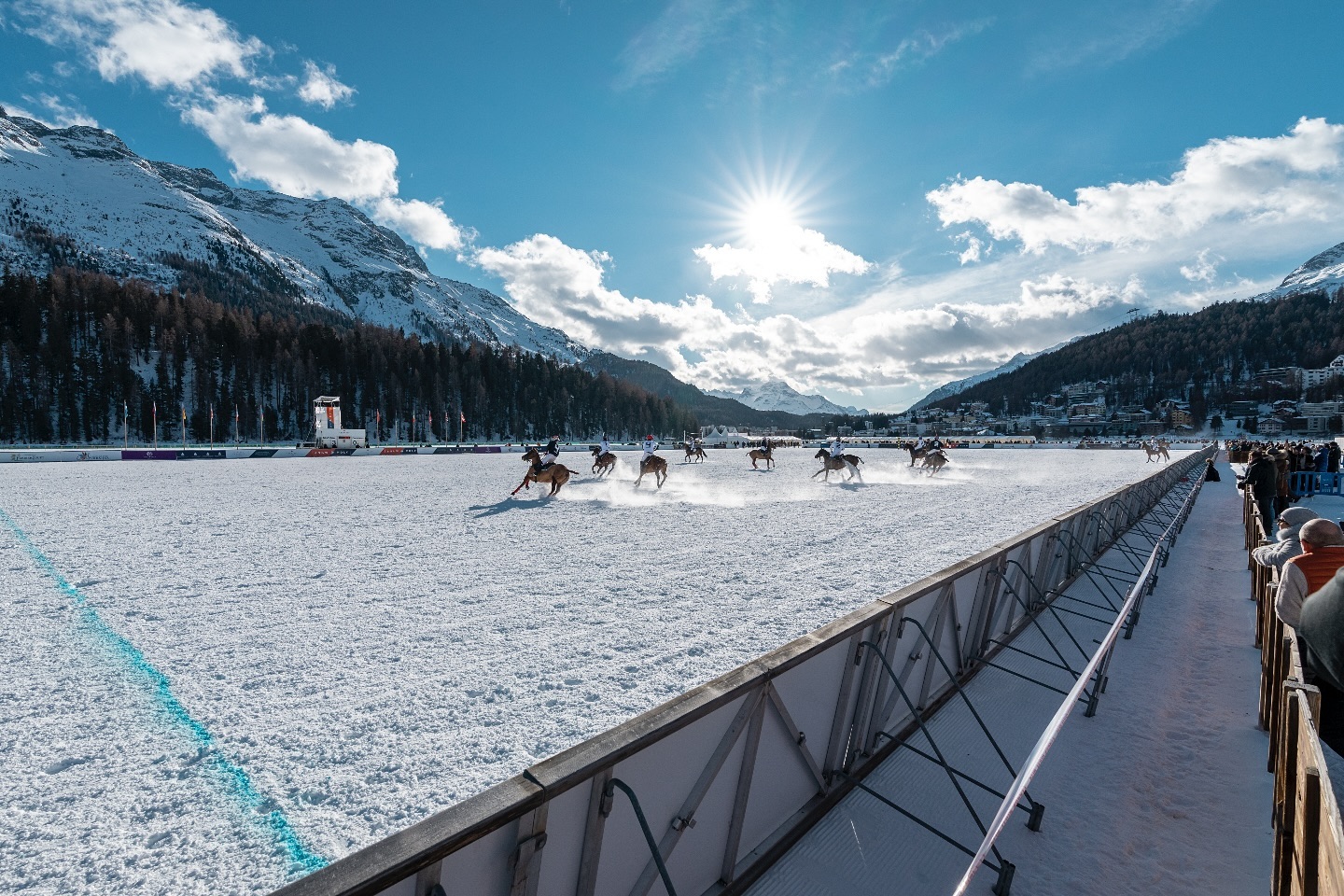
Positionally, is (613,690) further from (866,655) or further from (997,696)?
(997,696)

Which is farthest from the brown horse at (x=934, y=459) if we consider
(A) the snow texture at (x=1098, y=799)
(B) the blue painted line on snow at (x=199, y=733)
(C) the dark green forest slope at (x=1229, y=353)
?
(C) the dark green forest slope at (x=1229, y=353)

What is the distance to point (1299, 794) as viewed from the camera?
7.16ft

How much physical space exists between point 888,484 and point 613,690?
1953 centimetres

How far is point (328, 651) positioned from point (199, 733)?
134 cm

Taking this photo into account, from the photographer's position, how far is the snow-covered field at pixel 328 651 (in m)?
3.09

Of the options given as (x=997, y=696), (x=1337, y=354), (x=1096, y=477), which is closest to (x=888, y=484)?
(x=1096, y=477)

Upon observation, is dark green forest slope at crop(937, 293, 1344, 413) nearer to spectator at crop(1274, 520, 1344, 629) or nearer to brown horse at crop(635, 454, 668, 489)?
brown horse at crop(635, 454, 668, 489)

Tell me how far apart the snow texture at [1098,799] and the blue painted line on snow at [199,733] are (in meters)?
2.32

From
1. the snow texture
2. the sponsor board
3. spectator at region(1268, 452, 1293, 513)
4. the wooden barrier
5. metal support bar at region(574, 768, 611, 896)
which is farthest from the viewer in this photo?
the sponsor board

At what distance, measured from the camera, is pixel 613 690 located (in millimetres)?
4480

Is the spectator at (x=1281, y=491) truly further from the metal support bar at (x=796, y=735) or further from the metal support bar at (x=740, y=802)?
the metal support bar at (x=740, y=802)

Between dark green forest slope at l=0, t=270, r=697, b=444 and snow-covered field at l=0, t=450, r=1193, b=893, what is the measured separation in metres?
69.1

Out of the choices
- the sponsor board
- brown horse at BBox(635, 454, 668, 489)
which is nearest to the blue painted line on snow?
brown horse at BBox(635, 454, 668, 489)

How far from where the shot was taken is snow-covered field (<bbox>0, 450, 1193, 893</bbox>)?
309 centimetres
